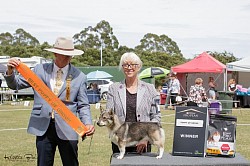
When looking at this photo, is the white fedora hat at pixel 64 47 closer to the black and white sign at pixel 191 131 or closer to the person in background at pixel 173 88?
the black and white sign at pixel 191 131

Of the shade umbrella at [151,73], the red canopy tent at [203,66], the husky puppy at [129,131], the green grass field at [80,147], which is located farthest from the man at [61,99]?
the shade umbrella at [151,73]

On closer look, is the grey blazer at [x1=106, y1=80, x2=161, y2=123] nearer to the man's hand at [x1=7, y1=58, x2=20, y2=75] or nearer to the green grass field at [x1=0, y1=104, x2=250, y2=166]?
the man's hand at [x1=7, y1=58, x2=20, y2=75]

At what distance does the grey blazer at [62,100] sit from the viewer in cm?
326

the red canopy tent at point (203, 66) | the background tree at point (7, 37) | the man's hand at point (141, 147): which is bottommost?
the man's hand at point (141, 147)

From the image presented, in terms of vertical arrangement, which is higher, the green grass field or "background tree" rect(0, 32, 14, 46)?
"background tree" rect(0, 32, 14, 46)

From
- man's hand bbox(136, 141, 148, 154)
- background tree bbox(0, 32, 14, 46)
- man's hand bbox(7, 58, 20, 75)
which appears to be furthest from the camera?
background tree bbox(0, 32, 14, 46)

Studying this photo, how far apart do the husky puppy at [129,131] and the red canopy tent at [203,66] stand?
14.2 meters

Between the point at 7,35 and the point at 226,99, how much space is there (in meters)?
34.7

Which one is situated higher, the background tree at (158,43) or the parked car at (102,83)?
the background tree at (158,43)

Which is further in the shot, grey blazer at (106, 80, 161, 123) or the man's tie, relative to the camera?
grey blazer at (106, 80, 161, 123)

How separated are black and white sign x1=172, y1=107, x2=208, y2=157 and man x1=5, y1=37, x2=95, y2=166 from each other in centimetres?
66

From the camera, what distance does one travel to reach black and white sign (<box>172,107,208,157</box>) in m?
3.30

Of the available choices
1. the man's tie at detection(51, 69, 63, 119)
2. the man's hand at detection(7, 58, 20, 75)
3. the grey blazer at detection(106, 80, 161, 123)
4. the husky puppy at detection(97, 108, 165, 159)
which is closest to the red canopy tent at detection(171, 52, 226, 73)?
the grey blazer at detection(106, 80, 161, 123)

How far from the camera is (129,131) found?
3.22 meters
